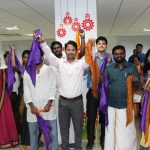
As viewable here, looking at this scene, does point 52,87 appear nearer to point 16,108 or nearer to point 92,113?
point 92,113

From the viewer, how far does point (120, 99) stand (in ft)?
11.9

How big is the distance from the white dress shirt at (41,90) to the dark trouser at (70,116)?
0.17 meters

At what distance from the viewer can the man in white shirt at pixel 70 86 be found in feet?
12.2

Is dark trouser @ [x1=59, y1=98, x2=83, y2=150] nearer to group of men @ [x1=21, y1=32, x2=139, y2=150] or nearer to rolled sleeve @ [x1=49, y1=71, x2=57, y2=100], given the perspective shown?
group of men @ [x1=21, y1=32, x2=139, y2=150]

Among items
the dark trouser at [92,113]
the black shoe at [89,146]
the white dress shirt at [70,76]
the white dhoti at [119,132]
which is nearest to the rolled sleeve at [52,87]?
the white dress shirt at [70,76]

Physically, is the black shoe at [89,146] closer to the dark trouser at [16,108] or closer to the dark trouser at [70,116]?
the dark trouser at [70,116]

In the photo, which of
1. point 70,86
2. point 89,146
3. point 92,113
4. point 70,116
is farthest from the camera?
point 89,146

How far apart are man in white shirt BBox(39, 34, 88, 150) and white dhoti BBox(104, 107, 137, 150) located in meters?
0.40

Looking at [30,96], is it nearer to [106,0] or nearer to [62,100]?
[62,100]

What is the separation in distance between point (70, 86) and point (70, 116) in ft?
1.44


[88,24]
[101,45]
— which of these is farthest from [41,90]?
[88,24]

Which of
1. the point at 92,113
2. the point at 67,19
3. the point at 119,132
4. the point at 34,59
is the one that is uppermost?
the point at 67,19

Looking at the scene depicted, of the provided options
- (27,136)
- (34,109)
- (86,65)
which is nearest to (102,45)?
(86,65)

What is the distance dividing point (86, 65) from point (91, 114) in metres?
0.76
